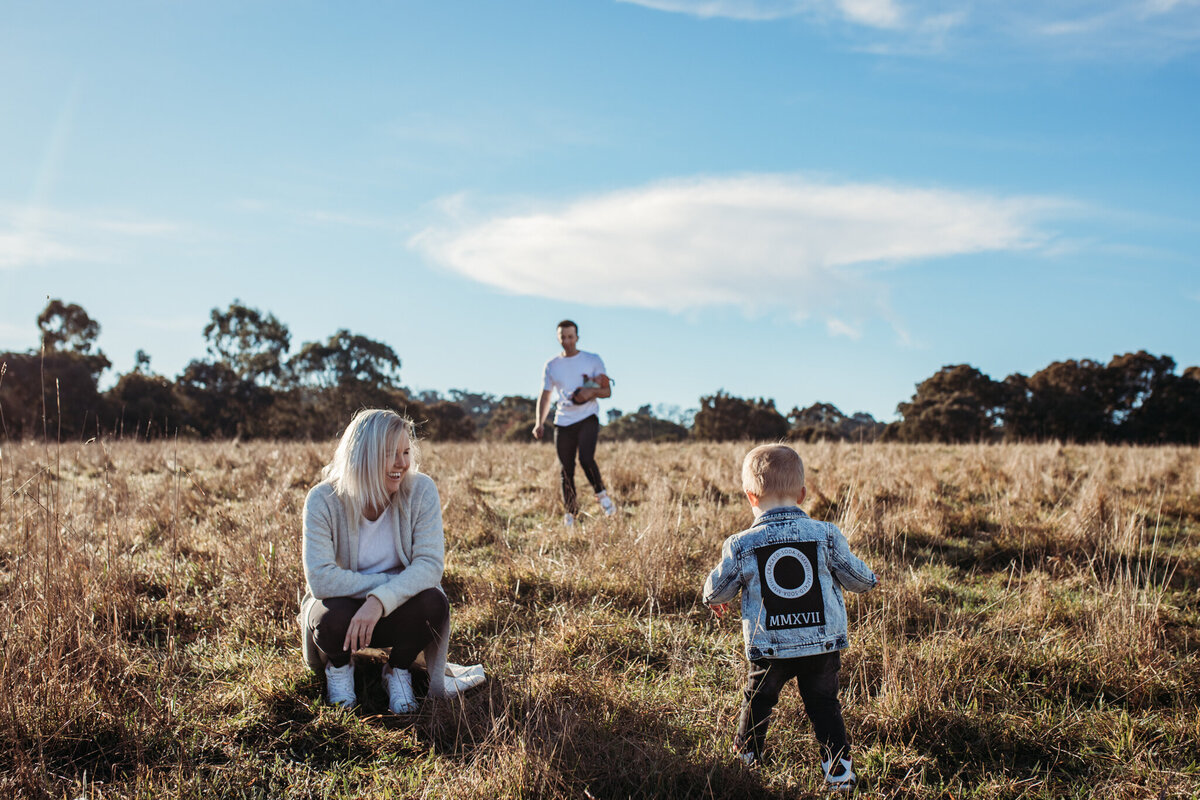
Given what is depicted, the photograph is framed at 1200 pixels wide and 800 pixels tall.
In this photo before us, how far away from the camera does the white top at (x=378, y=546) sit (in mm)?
3443

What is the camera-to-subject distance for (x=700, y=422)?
43062mm

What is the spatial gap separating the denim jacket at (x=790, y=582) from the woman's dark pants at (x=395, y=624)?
136cm

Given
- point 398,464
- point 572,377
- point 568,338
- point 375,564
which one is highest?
point 568,338

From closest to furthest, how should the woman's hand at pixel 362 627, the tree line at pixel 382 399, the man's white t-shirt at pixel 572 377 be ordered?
1. the woman's hand at pixel 362 627
2. the man's white t-shirt at pixel 572 377
3. the tree line at pixel 382 399

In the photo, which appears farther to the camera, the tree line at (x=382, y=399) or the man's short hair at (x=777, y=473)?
the tree line at (x=382, y=399)

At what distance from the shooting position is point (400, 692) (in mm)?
3291

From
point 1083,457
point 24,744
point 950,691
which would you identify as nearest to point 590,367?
point 950,691

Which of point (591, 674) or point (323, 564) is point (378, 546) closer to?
point (323, 564)

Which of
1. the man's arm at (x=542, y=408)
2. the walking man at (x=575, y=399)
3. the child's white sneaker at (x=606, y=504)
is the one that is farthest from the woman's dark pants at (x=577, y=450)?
the man's arm at (x=542, y=408)

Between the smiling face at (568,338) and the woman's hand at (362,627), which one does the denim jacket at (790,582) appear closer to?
the woman's hand at (362,627)

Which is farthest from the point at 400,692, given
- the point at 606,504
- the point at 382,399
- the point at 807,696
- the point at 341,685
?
the point at 382,399

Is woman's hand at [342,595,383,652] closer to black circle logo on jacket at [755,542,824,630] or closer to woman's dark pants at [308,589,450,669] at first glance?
woman's dark pants at [308,589,450,669]

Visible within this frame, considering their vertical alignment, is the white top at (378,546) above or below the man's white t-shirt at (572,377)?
below

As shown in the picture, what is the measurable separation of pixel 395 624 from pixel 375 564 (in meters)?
0.31
